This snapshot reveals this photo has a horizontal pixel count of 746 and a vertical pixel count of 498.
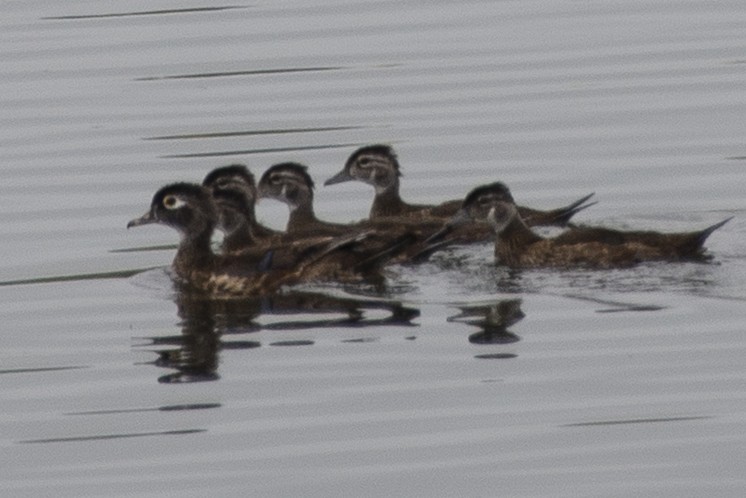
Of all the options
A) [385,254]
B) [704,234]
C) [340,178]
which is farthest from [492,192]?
[340,178]

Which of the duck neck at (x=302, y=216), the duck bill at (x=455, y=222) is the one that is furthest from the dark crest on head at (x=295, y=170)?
the duck bill at (x=455, y=222)

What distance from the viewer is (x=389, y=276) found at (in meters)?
17.5

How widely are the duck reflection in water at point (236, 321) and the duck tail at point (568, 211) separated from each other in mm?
2373

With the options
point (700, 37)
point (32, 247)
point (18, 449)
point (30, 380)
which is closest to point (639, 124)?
point (700, 37)

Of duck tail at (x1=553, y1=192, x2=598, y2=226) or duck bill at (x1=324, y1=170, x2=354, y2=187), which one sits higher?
duck bill at (x1=324, y1=170, x2=354, y2=187)

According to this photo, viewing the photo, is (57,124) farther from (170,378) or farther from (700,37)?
(170,378)

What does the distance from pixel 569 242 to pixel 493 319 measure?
2156 mm

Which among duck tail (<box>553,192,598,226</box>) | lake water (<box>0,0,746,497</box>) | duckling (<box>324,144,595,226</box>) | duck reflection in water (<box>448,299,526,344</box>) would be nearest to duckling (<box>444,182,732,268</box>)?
lake water (<box>0,0,746,497</box>)

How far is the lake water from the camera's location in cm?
1235

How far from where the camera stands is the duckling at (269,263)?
17359 millimetres

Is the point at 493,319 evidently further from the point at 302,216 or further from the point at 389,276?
the point at 302,216

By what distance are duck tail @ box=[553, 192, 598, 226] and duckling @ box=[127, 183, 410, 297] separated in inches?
62.7

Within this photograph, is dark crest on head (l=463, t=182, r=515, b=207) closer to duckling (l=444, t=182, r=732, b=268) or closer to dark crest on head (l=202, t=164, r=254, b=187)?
duckling (l=444, t=182, r=732, b=268)

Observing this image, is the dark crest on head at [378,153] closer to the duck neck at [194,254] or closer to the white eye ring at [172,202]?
the duck neck at [194,254]
